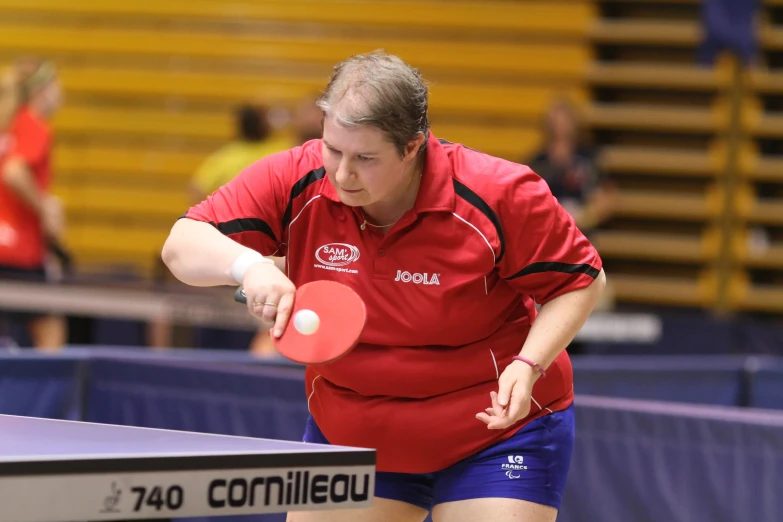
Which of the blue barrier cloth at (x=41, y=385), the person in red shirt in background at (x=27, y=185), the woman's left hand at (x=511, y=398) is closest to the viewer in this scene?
the woman's left hand at (x=511, y=398)

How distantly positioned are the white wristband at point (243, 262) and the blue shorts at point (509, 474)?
0.53 meters

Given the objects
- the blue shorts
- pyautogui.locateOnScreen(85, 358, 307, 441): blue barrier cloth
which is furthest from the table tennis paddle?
pyautogui.locateOnScreen(85, 358, 307, 441): blue barrier cloth

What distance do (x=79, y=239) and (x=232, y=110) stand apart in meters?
1.50

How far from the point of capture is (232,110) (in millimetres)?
8875

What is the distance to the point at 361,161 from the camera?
6.95 ft

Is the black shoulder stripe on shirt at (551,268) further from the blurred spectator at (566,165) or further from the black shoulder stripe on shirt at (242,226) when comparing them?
the blurred spectator at (566,165)

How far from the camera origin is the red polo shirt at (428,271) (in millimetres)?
2244

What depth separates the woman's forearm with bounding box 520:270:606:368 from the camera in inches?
86.9

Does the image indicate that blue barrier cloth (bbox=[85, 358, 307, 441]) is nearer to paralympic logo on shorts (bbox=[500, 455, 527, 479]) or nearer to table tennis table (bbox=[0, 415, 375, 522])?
paralympic logo on shorts (bbox=[500, 455, 527, 479])

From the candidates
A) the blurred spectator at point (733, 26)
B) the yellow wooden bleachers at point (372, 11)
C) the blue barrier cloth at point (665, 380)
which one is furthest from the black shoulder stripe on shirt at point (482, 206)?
the yellow wooden bleachers at point (372, 11)

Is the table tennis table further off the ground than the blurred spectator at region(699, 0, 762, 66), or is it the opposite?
the blurred spectator at region(699, 0, 762, 66)

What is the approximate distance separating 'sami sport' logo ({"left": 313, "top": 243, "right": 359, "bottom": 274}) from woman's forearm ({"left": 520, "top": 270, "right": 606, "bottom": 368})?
1.13 ft

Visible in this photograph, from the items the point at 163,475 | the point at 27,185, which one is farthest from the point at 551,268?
the point at 27,185

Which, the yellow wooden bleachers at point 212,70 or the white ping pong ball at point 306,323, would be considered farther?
the yellow wooden bleachers at point 212,70
